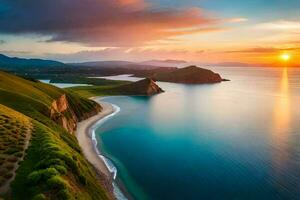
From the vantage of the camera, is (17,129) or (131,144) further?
(131,144)

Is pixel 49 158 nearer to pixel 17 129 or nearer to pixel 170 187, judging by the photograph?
pixel 17 129

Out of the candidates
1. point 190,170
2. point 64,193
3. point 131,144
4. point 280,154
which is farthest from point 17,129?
point 280,154

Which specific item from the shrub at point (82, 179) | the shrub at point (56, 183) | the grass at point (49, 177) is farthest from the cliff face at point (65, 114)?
the shrub at point (56, 183)

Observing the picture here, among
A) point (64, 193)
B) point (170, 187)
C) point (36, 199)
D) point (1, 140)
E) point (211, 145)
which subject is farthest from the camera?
point (211, 145)

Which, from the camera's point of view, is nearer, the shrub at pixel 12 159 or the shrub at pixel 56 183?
the shrub at pixel 56 183

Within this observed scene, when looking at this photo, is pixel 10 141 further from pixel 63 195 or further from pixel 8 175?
pixel 63 195

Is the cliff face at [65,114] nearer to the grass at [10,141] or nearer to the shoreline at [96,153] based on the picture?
the shoreline at [96,153]
